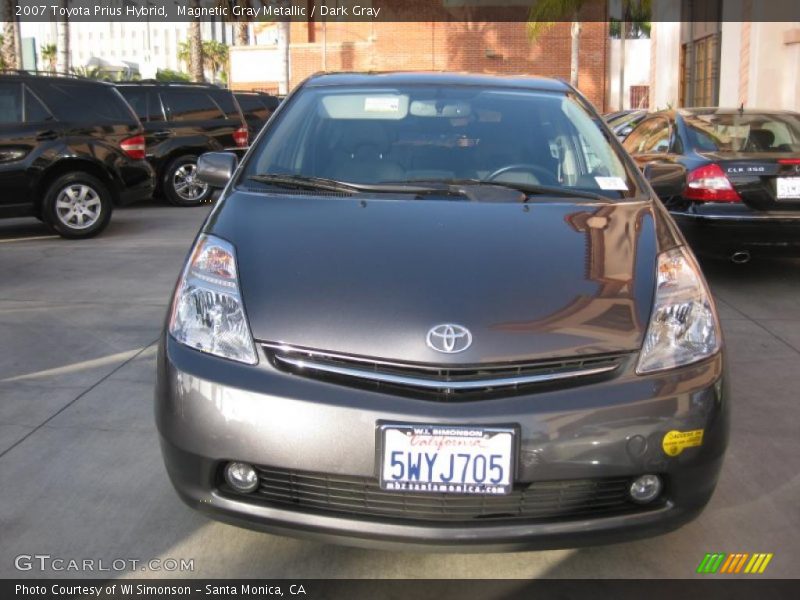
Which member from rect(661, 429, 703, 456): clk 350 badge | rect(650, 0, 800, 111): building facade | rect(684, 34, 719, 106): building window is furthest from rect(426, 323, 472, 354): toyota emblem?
rect(684, 34, 719, 106): building window

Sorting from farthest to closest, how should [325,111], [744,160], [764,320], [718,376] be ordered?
[744,160], [764,320], [325,111], [718,376]

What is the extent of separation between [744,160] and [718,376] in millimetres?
4576

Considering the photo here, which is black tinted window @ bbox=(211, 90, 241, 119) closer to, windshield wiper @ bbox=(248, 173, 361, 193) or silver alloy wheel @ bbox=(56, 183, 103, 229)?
silver alloy wheel @ bbox=(56, 183, 103, 229)

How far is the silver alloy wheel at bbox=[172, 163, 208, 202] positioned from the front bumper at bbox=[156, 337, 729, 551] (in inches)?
415

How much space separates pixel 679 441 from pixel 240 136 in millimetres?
11709

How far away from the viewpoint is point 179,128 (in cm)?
1273

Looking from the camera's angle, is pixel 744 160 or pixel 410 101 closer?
pixel 410 101

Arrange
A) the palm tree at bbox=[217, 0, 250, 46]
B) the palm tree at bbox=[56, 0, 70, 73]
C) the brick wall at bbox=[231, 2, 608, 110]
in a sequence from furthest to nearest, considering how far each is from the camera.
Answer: the palm tree at bbox=[217, 0, 250, 46] < the brick wall at bbox=[231, 2, 608, 110] < the palm tree at bbox=[56, 0, 70, 73]

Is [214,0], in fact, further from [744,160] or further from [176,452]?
[176,452]

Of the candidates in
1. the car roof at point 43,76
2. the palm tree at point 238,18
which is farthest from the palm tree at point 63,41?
the car roof at point 43,76

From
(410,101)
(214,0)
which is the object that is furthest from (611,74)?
(410,101)

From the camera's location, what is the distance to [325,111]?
4094 millimetres

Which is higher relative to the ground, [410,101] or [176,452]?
[410,101]

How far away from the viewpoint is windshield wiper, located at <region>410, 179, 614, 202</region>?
11.6 ft
